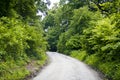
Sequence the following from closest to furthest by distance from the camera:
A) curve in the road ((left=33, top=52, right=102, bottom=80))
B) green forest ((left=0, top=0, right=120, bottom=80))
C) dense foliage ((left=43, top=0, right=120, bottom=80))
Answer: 1. green forest ((left=0, top=0, right=120, bottom=80))
2. dense foliage ((left=43, top=0, right=120, bottom=80))
3. curve in the road ((left=33, top=52, right=102, bottom=80))

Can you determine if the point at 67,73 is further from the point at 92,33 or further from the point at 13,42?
the point at 92,33

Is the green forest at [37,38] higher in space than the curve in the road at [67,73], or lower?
higher

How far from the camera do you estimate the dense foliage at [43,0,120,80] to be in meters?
16.3

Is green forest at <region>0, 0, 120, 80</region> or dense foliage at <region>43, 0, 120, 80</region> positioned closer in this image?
green forest at <region>0, 0, 120, 80</region>

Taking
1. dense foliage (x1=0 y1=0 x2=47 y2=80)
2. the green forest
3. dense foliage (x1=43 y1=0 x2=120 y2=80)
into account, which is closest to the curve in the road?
the green forest

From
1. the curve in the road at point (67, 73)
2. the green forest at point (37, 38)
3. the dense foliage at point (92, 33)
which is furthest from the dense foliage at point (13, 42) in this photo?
the dense foliage at point (92, 33)

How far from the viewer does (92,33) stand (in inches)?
1100

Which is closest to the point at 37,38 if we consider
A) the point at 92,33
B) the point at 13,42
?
the point at 92,33

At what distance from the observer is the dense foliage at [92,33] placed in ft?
53.4

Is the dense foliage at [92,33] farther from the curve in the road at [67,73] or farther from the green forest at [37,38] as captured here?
the curve in the road at [67,73]

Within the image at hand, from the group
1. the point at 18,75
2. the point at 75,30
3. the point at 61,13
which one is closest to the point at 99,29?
the point at 18,75

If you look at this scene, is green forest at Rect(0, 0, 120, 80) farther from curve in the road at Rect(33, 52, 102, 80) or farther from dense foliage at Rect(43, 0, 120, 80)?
curve in the road at Rect(33, 52, 102, 80)

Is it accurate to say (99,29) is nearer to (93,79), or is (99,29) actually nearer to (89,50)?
(89,50)

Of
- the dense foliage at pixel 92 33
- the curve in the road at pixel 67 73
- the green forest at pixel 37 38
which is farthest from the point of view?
the curve in the road at pixel 67 73
